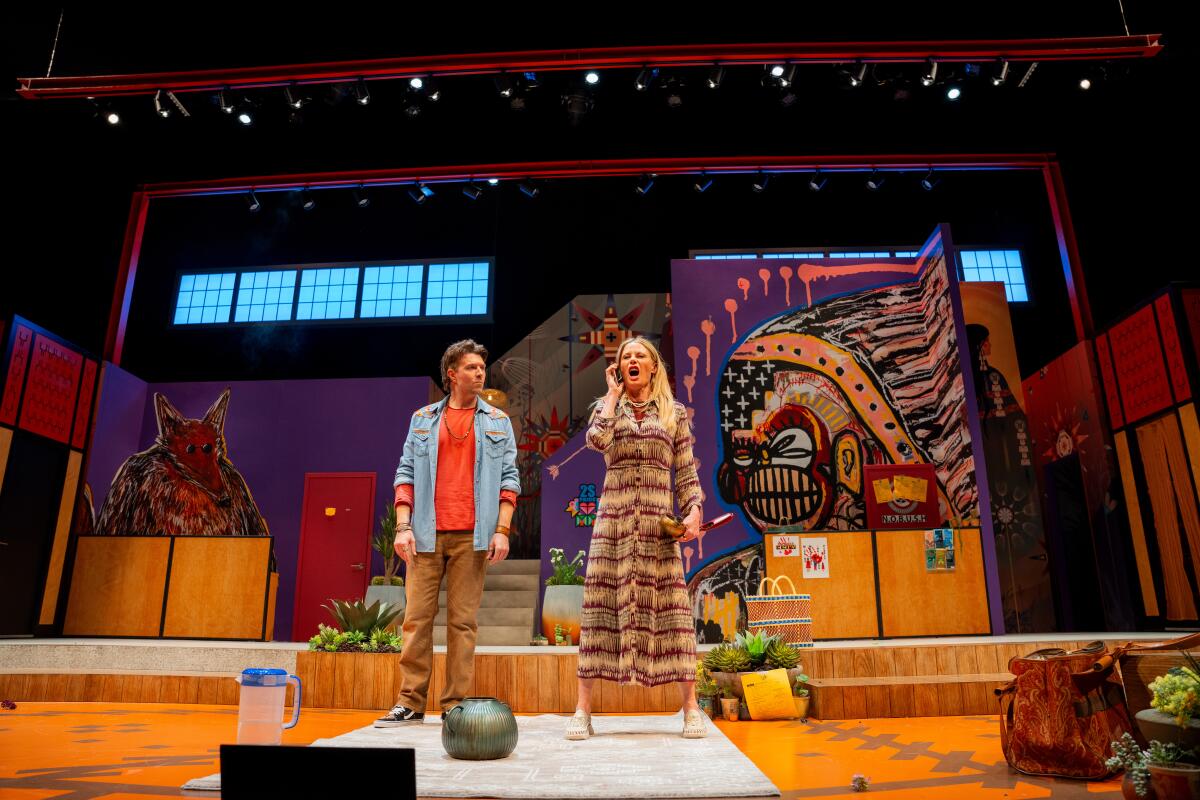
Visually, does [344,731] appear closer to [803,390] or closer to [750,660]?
[750,660]

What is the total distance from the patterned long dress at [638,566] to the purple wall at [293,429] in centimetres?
686

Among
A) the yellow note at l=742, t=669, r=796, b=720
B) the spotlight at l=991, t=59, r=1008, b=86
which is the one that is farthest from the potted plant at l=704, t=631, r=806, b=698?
the spotlight at l=991, t=59, r=1008, b=86

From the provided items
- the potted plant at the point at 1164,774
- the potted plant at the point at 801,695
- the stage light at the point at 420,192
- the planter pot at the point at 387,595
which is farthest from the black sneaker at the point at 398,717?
the stage light at the point at 420,192

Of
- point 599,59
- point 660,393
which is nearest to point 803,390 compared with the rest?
point 599,59

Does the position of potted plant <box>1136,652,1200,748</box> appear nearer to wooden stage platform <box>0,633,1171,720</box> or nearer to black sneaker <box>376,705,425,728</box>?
wooden stage platform <box>0,633,1171,720</box>

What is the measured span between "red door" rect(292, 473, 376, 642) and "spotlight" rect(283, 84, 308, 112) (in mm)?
4542

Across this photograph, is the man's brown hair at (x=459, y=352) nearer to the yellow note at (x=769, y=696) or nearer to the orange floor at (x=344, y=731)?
the orange floor at (x=344, y=731)

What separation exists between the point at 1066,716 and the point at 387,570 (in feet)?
23.9

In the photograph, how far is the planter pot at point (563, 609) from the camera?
22.4 ft

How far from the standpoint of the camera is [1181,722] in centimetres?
182

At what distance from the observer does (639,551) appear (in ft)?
10.3

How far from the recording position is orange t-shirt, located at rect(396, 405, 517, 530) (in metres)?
3.48

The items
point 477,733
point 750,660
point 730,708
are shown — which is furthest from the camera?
point 750,660

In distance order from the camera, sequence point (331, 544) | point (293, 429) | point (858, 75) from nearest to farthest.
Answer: point (858, 75) → point (331, 544) → point (293, 429)
